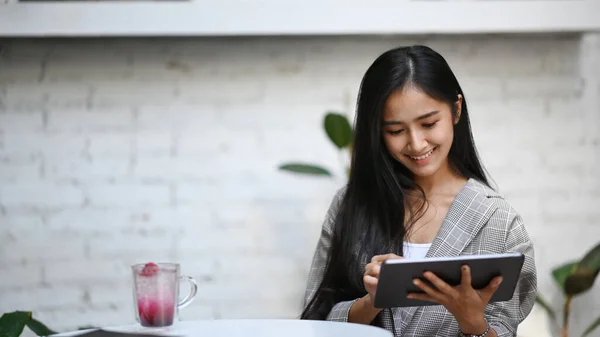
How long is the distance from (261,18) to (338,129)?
380mm

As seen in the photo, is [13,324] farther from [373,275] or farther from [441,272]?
[441,272]

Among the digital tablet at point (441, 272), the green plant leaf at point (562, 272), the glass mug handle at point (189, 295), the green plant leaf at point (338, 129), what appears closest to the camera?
the digital tablet at point (441, 272)

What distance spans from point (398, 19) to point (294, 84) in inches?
14.2

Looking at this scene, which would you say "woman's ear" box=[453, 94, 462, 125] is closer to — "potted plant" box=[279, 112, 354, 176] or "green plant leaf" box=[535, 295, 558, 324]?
"potted plant" box=[279, 112, 354, 176]

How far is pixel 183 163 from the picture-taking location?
2492 mm

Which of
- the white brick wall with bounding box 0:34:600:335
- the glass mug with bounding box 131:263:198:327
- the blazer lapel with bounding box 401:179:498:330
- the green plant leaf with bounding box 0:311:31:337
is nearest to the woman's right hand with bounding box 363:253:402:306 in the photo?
the blazer lapel with bounding box 401:179:498:330

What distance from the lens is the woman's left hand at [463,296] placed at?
1.32m

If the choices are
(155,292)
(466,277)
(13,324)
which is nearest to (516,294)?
(466,277)

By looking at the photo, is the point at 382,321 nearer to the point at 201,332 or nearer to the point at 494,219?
the point at 494,219

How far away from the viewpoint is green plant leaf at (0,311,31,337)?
5.97ft

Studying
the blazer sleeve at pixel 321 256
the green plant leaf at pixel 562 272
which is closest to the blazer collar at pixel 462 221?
the blazer sleeve at pixel 321 256

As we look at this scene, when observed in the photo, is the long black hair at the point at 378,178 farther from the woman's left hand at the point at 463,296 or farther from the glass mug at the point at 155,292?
the glass mug at the point at 155,292

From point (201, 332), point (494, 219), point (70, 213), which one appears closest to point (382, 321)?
point (494, 219)

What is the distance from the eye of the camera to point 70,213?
2.48 m
